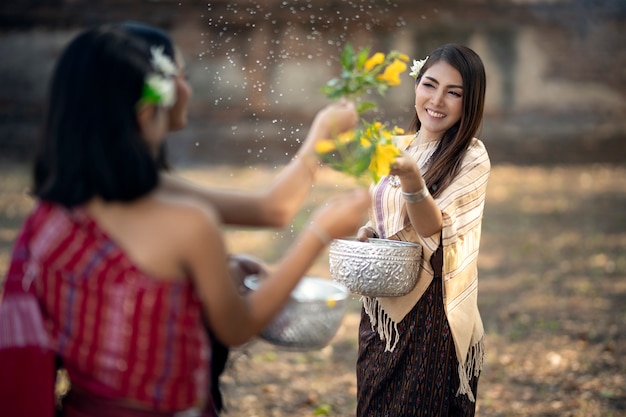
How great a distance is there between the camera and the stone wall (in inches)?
530

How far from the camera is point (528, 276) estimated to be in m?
7.46

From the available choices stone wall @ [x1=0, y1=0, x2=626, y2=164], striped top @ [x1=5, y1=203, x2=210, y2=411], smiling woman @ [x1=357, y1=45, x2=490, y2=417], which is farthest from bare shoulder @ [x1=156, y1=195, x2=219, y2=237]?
stone wall @ [x1=0, y1=0, x2=626, y2=164]

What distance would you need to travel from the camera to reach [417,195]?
2.76m

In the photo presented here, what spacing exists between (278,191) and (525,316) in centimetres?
474

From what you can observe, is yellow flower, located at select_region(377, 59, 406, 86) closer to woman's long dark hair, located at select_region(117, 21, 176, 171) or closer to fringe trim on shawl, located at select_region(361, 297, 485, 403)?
woman's long dark hair, located at select_region(117, 21, 176, 171)

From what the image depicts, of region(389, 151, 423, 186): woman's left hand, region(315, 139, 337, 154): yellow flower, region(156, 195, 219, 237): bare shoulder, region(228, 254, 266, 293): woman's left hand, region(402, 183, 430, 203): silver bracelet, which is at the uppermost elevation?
region(315, 139, 337, 154): yellow flower

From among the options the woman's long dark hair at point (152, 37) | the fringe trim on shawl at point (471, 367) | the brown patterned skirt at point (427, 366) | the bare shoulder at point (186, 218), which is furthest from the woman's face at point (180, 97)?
the fringe trim on shawl at point (471, 367)

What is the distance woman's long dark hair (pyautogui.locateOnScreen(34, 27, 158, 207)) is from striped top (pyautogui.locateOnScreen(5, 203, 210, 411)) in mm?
86

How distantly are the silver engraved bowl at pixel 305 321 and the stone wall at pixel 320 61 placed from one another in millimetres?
11102

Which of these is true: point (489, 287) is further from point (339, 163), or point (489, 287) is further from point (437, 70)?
point (339, 163)

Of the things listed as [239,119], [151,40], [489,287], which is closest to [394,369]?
[151,40]

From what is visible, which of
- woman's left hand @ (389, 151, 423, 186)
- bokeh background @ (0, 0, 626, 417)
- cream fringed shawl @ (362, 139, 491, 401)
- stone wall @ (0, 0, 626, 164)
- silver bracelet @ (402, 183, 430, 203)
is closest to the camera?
woman's left hand @ (389, 151, 423, 186)

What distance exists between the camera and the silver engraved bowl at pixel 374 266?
2.78 m

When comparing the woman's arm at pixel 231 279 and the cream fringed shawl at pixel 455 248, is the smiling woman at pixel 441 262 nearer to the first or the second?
the cream fringed shawl at pixel 455 248
